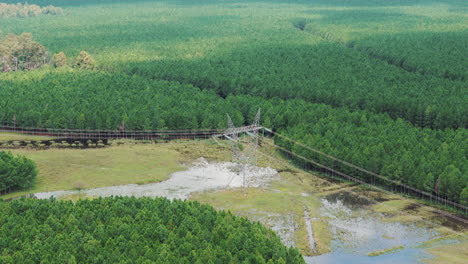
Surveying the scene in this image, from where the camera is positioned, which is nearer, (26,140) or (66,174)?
(66,174)

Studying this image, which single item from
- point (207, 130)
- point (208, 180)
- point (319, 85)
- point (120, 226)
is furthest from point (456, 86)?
point (120, 226)

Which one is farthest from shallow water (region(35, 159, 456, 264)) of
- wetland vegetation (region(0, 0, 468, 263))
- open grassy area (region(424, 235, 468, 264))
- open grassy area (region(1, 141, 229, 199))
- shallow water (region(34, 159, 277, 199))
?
open grassy area (region(1, 141, 229, 199))

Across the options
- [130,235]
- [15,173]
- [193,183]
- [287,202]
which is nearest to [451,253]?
[287,202]

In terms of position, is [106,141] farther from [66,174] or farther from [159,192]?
[159,192]

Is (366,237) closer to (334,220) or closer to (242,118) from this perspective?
(334,220)

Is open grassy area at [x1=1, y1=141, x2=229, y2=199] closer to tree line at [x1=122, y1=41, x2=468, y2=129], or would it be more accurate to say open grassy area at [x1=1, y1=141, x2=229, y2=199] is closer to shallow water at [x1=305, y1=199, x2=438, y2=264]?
shallow water at [x1=305, y1=199, x2=438, y2=264]
